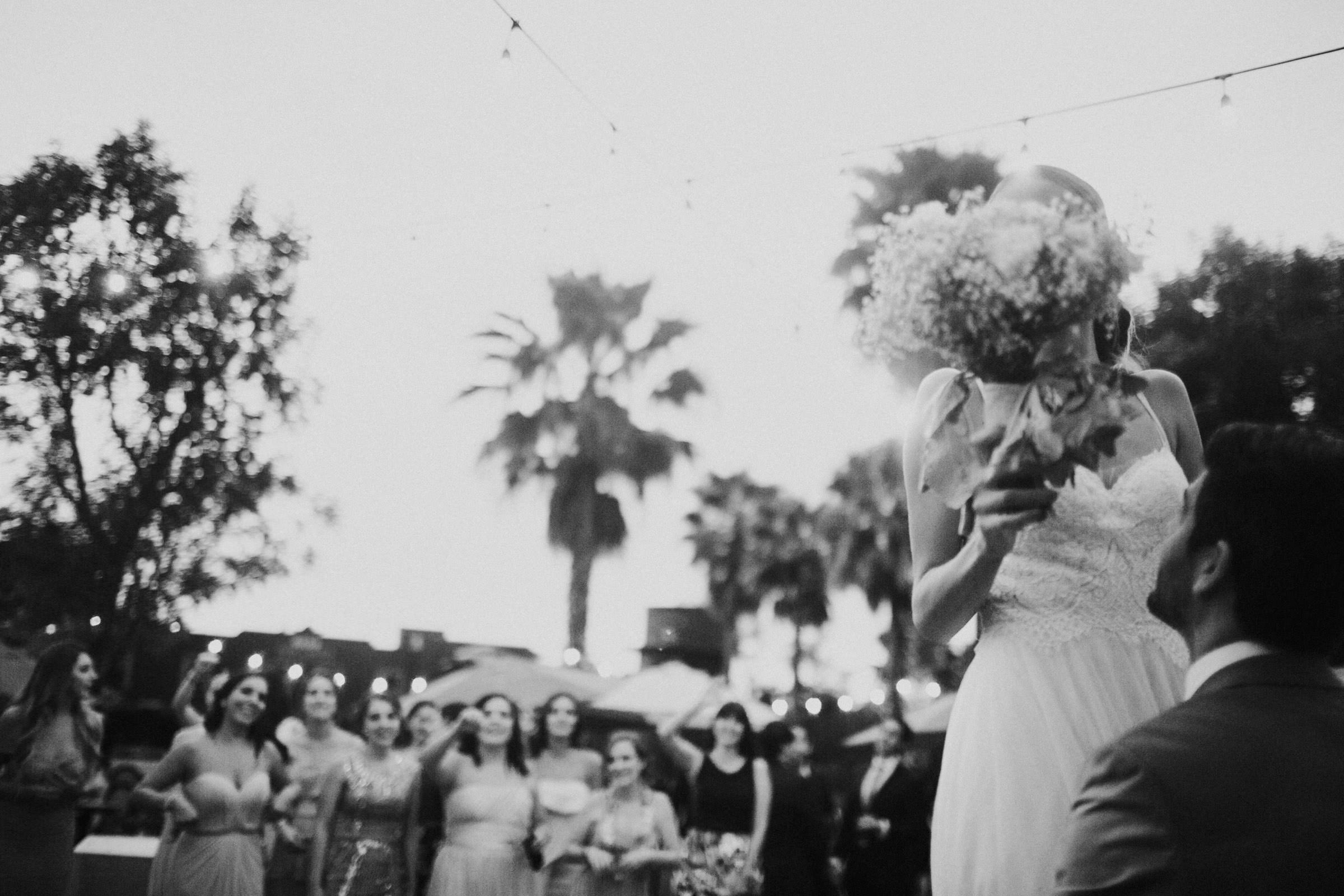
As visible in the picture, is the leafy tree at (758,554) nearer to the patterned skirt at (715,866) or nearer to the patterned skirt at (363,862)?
the patterned skirt at (715,866)

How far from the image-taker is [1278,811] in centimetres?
135

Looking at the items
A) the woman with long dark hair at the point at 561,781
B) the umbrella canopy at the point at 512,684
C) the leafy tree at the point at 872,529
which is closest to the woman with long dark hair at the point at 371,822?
the woman with long dark hair at the point at 561,781

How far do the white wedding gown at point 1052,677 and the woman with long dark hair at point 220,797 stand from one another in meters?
6.60

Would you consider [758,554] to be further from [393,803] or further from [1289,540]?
[1289,540]

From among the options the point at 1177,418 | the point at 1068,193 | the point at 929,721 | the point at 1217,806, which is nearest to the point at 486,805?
the point at 1177,418

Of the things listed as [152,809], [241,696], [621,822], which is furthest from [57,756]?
[621,822]

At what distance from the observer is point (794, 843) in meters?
8.85

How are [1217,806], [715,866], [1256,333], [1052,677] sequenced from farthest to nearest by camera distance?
[1256,333], [715,866], [1052,677], [1217,806]

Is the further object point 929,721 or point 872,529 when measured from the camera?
point 872,529

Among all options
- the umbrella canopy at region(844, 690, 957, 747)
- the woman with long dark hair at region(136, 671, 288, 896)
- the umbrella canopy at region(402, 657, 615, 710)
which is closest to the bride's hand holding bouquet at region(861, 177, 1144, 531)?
the woman with long dark hair at region(136, 671, 288, 896)

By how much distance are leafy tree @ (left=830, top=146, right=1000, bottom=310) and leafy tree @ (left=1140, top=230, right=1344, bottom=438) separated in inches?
148

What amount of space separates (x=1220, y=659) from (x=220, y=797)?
731 cm

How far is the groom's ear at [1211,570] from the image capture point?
5.10ft

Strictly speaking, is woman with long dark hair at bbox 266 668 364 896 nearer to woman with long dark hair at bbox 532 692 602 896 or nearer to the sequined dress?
the sequined dress
